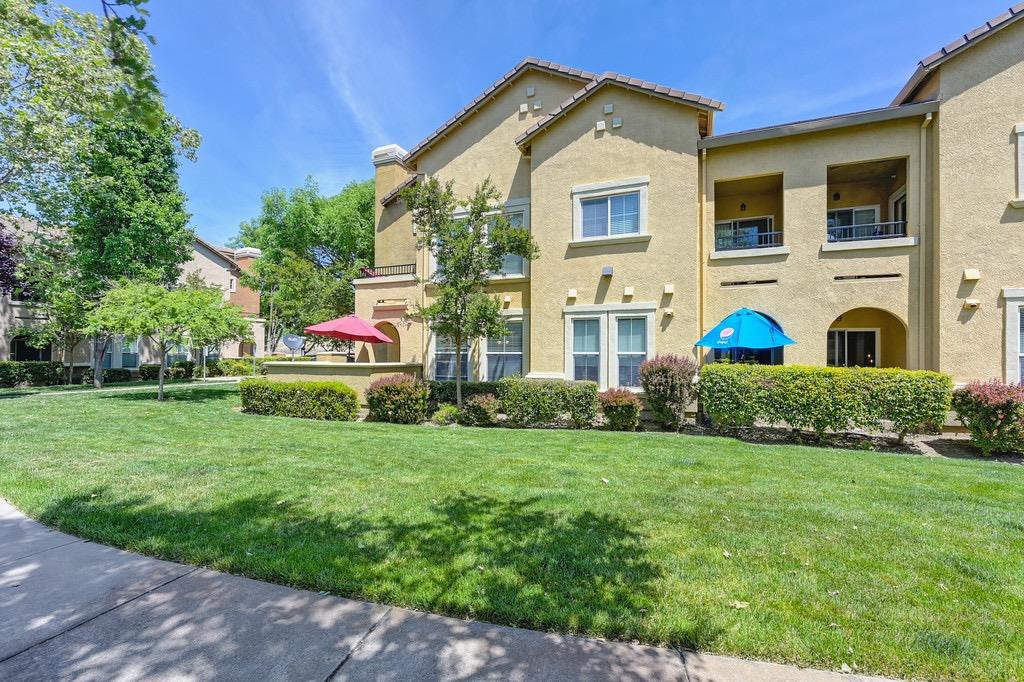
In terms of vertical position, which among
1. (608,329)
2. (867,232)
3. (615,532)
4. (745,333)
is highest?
(867,232)

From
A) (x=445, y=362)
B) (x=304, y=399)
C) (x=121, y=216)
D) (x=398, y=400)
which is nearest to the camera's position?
(x=398, y=400)

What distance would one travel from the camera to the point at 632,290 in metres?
12.4

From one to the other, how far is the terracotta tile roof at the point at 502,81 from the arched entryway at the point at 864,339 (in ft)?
34.6

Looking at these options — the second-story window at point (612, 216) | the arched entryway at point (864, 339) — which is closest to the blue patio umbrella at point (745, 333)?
the arched entryway at point (864, 339)

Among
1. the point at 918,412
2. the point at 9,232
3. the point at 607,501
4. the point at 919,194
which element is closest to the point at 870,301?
the point at 919,194

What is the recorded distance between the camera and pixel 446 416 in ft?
39.5

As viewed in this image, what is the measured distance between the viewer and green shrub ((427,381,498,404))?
12.9 metres

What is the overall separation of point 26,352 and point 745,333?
34.7 meters

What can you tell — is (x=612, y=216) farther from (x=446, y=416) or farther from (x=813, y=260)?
(x=446, y=416)

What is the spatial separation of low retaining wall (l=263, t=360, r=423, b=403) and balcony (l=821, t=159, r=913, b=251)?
12414 mm

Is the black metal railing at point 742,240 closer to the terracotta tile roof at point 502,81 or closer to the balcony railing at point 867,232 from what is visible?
the balcony railing at point 867,232

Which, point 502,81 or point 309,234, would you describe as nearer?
point 502,81

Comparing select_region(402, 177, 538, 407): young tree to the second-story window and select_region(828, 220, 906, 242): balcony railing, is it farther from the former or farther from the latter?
select_region(828, 220, 906, 242): balcony railing

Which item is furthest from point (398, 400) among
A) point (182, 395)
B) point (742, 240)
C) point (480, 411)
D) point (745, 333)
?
point (182, 395)
